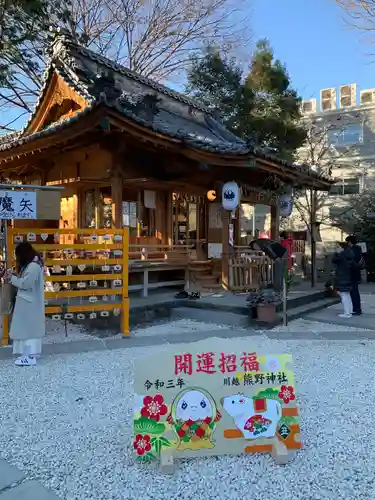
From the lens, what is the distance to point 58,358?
5676mm

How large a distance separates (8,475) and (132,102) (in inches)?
355

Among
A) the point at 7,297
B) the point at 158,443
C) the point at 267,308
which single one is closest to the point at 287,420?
the point at 158,443

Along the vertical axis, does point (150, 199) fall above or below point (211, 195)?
below

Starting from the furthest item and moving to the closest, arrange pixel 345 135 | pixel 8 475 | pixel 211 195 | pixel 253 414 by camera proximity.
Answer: pixel 345 135
pixel 211 195
pixel 253 414
pixel 8 475

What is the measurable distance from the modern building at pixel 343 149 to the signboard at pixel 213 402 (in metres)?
20.4

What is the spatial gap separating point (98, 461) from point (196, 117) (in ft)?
39.0

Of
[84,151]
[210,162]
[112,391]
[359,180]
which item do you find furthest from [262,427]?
[359,180]

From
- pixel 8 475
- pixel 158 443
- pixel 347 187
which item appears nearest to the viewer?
pixel 8 475

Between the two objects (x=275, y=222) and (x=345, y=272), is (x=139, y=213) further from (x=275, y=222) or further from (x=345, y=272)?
(x=345, y=272)

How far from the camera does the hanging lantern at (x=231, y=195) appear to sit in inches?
372

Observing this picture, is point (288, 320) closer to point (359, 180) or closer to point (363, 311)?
point (363, 311)

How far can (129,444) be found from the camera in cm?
328

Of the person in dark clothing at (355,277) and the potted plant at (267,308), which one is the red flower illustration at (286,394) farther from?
the person in dark clothing at (355,277)

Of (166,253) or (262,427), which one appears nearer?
(262,427)
